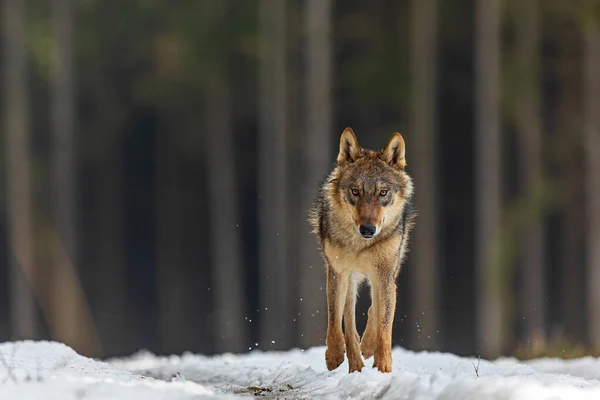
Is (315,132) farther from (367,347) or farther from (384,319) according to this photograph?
(384,319)

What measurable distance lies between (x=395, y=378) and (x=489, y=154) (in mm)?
22418

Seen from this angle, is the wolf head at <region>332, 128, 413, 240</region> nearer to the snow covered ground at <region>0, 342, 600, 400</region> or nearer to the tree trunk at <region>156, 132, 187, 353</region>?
the snow covered ground at <region>0, 342, 600, 400</region>

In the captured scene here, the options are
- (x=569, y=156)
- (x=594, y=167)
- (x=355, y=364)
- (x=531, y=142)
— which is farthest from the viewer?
(x=569, y=156)

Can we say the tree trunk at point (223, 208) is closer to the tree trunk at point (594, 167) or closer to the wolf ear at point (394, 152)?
the tree trunk at point (594, 167)

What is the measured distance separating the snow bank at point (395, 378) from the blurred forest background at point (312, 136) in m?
15.9

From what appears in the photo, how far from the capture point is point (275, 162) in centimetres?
3266

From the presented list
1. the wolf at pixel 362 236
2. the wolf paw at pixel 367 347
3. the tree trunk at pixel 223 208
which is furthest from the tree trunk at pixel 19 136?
the wolf at pixel 362 236

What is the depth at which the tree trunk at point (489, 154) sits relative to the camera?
1142 inches

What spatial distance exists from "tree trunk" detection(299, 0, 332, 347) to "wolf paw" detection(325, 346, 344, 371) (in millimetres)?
17775

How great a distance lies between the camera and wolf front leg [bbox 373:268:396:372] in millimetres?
9180

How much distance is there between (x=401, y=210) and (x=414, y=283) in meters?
24.7

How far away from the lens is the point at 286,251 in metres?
33.2

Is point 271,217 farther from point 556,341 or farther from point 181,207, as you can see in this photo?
point 556,341

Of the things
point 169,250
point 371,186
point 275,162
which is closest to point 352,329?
point 371,186
